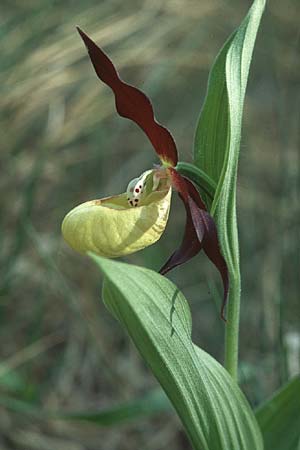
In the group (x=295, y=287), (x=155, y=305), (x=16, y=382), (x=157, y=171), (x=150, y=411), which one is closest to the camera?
(x=155, y=305)

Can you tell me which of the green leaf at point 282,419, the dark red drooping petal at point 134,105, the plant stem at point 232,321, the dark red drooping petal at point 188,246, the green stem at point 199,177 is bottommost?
the green leaf at point 282,419

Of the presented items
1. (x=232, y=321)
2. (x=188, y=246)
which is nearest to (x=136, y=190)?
(x=188, y=246)

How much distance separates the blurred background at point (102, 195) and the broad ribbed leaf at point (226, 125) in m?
0.68

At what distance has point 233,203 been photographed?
108cm

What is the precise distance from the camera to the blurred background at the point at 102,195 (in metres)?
1.96

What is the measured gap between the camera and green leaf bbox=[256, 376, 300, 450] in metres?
1.24

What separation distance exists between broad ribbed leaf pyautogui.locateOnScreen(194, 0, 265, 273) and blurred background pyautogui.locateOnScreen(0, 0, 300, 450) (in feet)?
2.24

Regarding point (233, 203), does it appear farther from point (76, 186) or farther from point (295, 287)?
point (76, 186)

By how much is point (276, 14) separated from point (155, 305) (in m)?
2.17

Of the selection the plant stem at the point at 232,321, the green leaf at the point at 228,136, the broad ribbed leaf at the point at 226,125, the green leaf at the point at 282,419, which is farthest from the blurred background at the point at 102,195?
the broad ribbed leaf at the point at 226,125

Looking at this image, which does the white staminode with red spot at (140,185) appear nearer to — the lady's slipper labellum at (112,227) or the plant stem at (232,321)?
the lady's slipper labellum at (112,227)

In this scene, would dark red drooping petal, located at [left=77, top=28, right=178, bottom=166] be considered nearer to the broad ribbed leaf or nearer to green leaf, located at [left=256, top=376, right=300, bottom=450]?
the broad ribbed leaf

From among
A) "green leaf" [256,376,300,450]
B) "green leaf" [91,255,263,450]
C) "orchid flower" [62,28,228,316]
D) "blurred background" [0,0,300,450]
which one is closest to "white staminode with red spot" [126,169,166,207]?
"orchid flower" [62,28,228,316]

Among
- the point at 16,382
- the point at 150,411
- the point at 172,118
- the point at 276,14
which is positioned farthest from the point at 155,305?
the point at 276,14
